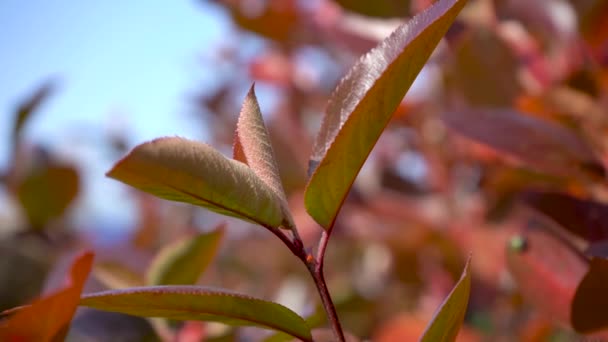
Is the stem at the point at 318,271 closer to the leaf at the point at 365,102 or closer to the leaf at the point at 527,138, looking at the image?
the leaf at the point at 365,102

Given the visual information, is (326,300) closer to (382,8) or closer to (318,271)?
(318,271)

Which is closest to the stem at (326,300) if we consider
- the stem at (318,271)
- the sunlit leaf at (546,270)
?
the stem at (318,271)

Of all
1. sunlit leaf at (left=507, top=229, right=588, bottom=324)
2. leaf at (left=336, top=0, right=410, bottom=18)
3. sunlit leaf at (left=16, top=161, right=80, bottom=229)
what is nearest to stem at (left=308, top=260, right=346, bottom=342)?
sunlit leaf at (left=507, top=229, right=588, bottom=324)

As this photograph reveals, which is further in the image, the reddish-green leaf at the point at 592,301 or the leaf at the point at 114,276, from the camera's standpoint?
the leaf at the point at 114,276

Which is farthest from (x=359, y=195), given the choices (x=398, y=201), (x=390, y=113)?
(x=390, y=113)

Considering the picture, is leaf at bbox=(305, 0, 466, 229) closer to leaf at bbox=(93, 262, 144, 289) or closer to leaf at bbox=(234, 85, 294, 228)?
leaf at bbox=(234, 85, 294, 228)

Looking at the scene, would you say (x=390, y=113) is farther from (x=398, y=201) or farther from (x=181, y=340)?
(x=398, y=201)
